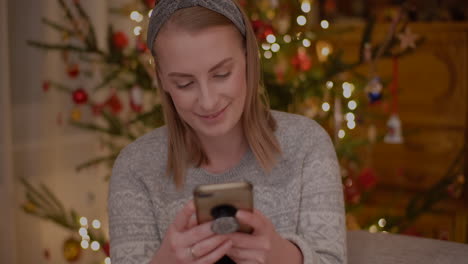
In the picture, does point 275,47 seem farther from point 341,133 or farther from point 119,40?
point 119,40

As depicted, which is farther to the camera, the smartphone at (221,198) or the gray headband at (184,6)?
the gray headband at (184,6)

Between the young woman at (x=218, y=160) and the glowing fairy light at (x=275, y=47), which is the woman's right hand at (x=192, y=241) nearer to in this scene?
the young woman at (x=218, y=160)

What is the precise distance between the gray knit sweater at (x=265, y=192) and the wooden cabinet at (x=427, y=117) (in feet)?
6.05

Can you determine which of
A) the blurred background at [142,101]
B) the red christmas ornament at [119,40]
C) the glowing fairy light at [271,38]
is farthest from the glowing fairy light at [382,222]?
the red christmas ornament at [119,40]

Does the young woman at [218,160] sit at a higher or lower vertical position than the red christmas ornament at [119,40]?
lower

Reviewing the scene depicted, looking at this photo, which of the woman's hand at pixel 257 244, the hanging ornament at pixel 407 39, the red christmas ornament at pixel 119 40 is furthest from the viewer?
the red christmas ornament at pixel 119 40

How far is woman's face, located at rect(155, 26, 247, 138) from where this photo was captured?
36.5 inches

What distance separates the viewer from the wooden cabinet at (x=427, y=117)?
9.32 feet

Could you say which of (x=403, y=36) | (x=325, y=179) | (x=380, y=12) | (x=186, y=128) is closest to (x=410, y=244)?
(x=325, y=179)

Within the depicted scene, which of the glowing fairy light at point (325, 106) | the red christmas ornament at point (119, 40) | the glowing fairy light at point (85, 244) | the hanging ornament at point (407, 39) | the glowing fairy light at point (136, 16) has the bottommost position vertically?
the glowing fairy light at point (85, 244)

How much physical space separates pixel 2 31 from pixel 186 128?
0.96 meters

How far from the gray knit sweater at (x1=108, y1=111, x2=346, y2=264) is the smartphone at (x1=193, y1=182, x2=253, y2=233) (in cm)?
30

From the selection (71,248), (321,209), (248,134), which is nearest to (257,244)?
(321,209)

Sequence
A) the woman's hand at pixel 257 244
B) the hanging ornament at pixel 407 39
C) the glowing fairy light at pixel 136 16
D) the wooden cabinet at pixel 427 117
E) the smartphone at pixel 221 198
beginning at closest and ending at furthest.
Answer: the smartphone at pixel 221 198 < the woman's hand at pixel 257 244 < the hanging ornament at pixel 407 39 < the glowing fairy light at pixel 136 16 < the wooden cabinet at pixel 427 117
